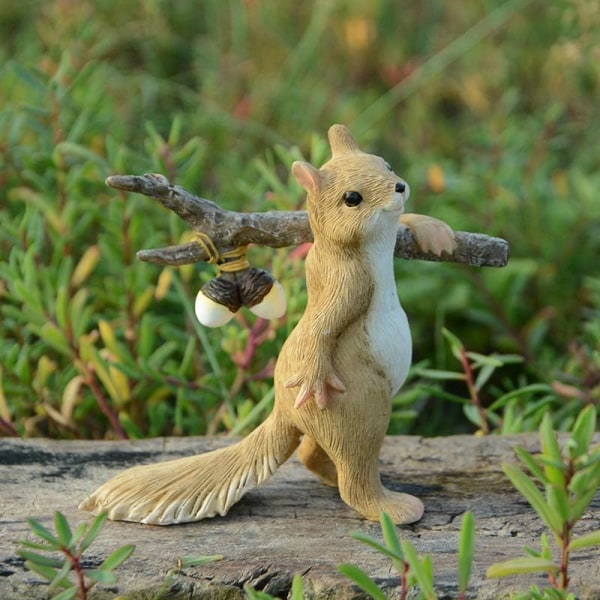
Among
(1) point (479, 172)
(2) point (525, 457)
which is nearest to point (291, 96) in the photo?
(1) point (479, 172)

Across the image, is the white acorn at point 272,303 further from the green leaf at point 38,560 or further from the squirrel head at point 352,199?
the green leaf at point 38,560

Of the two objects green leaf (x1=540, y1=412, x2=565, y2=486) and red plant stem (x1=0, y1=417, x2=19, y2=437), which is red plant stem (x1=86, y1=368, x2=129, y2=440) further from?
green leaf (x1=540, y1=412, x2=565, y2=486)

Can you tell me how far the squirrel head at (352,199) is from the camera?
4.64ft

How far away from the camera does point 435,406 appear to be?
2.55 metres

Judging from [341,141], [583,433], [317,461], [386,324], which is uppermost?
[341,141]

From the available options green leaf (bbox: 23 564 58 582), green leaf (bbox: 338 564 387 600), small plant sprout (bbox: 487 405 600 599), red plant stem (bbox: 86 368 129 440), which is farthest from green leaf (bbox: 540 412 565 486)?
red plant stem (bbox: 86 368 129 440)

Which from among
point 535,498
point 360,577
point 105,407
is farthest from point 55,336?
point 535,498

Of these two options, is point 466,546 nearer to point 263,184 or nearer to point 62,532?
point 62,532

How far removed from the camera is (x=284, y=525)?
1.52m

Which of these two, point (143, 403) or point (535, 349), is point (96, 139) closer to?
point (143, 403)

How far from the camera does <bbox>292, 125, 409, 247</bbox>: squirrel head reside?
4.64 feet

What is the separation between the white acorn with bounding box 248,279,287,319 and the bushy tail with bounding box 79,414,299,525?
0.17 meters

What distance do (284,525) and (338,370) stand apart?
26 centimetres

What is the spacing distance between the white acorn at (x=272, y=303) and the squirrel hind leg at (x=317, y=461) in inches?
8.8
